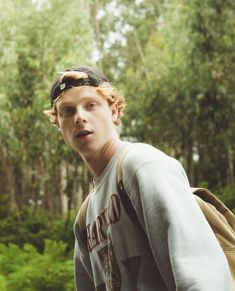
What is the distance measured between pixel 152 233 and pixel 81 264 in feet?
2.09

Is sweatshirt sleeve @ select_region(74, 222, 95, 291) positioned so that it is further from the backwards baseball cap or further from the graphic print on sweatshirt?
the backwards baseball cap

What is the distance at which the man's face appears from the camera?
1587mm

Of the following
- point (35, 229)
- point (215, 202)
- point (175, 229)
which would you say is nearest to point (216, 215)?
point (215, 202)

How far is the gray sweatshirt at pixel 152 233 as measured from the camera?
3.98ft

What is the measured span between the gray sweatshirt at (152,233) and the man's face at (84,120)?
74 mm

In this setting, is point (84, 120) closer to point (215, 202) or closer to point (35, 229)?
point (215, 202)

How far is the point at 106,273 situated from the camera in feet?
5.14

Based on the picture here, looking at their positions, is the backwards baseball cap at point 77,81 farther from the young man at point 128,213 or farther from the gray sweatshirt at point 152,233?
the gray sweatshirt at point 152,233

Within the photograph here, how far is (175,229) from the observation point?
49.3 inches

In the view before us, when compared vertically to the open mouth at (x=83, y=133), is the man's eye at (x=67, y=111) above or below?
above

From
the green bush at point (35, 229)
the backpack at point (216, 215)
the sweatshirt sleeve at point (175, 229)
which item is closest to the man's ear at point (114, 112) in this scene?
the backpack at point (216, 215)

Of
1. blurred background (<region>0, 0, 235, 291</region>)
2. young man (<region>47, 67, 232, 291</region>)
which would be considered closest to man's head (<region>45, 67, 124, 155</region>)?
young man (<region>47, 67, 232, 291</region>)

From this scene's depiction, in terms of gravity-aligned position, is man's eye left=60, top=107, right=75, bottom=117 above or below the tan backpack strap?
above

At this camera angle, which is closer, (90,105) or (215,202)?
(215,202)
